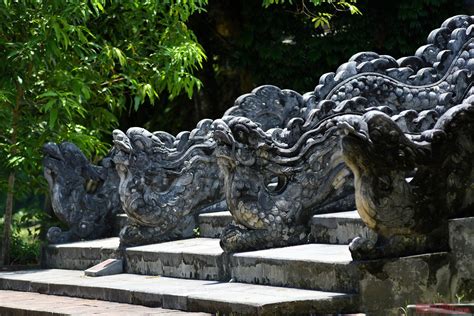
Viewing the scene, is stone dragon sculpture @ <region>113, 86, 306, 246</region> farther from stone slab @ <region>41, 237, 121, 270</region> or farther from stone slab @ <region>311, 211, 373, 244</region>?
stone slab @ <region>311, 211, 373, 244</region>

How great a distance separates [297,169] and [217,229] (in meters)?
1.76

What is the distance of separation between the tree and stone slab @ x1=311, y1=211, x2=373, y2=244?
156 inches

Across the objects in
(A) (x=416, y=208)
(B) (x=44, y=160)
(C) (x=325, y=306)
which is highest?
(B) (x=44, y=160)

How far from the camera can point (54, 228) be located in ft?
43.0

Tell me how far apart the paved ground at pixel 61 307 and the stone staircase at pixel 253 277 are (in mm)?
104

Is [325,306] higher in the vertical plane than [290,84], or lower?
lower

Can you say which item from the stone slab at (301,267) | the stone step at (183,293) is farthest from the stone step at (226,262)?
the stone step at (183,293)

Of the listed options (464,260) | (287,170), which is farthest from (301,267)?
(287,170)

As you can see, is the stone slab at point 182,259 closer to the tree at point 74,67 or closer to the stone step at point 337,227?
the stone step at point 337,227

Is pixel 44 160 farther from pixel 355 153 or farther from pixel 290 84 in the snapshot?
pixel 355 153

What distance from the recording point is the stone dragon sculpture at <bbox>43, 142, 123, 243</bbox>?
13031 millimetres

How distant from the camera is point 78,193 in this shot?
13.1 metres

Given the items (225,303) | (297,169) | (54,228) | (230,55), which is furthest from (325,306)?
(230,55)

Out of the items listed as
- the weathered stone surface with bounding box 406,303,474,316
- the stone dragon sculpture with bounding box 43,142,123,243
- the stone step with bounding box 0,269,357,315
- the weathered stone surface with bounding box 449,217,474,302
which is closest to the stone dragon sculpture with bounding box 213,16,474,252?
the stone step with bounding box 0,269,357,315
